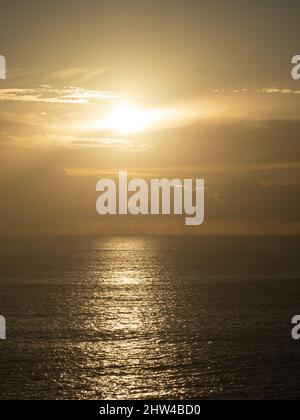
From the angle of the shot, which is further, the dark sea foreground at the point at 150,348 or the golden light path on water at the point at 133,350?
the golden light path on water at the point at 133,350

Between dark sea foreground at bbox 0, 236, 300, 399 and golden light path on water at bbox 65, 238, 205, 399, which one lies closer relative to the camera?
dark sea foreground at bbox 0, 236, 300, 399

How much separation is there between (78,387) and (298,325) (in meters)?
51.2

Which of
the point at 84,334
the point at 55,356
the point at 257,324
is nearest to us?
the point at 55,356

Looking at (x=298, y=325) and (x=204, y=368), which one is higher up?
(x=298, y=325)

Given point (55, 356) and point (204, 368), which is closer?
point (204, 368)

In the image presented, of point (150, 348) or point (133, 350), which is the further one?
point (150, 348)

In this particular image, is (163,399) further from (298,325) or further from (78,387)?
(298,325)

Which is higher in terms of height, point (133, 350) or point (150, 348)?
point (150, 348)

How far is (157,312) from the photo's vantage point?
140250mm

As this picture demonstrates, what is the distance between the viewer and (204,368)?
3369 inches
